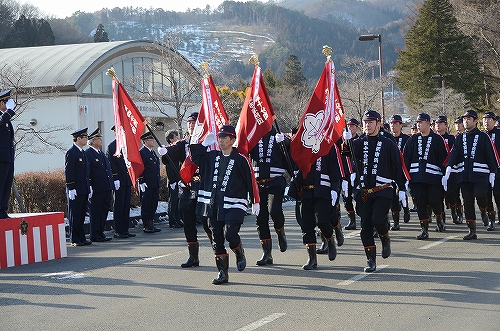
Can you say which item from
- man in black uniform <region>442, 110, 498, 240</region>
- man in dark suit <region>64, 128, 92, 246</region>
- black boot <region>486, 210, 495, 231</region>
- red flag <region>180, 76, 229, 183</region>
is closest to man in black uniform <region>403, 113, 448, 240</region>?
man in black uniform <region>442, 110, 498, 240</region>

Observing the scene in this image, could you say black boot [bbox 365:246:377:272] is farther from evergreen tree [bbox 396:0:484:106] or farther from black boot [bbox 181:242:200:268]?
evergreen tree [bbox 396:0:484:106]

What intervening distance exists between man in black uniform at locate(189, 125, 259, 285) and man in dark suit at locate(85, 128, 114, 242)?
5392 millimetres

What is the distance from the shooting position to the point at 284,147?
989 cm

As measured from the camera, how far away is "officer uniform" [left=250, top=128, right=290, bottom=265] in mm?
9789

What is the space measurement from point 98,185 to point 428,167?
632 centimetres

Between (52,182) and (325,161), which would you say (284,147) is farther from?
(52,182)

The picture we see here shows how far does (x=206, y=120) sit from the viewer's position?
9695mm

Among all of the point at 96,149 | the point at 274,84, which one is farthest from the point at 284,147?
the point at 274,84

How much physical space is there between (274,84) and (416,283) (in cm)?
5840


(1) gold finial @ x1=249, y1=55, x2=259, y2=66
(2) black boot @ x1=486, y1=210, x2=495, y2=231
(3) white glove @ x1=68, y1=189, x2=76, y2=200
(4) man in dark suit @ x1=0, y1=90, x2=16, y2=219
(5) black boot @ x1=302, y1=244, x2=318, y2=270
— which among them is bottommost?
Result: (2) black boot @ x1=486, y1=210, x2=495, y2=231

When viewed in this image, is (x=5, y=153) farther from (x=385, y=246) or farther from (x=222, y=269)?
(x=385, y=246)

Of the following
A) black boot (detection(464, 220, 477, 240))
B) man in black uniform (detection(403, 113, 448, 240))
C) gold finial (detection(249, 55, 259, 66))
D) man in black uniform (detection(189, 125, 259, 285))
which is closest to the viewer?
man in black uniform (detection(189, 125, 259, 285))

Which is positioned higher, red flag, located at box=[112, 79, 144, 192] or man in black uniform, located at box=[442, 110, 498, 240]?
red flag, located at box=[112, 79, 144, 192]

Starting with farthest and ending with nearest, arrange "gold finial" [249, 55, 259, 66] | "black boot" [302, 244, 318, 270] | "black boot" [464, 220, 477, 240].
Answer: "black boot" [464, 220, 477, 240] → "gold finial" [249, 55, 259, 66] → "black boot" [302, 244, 318, 270]
